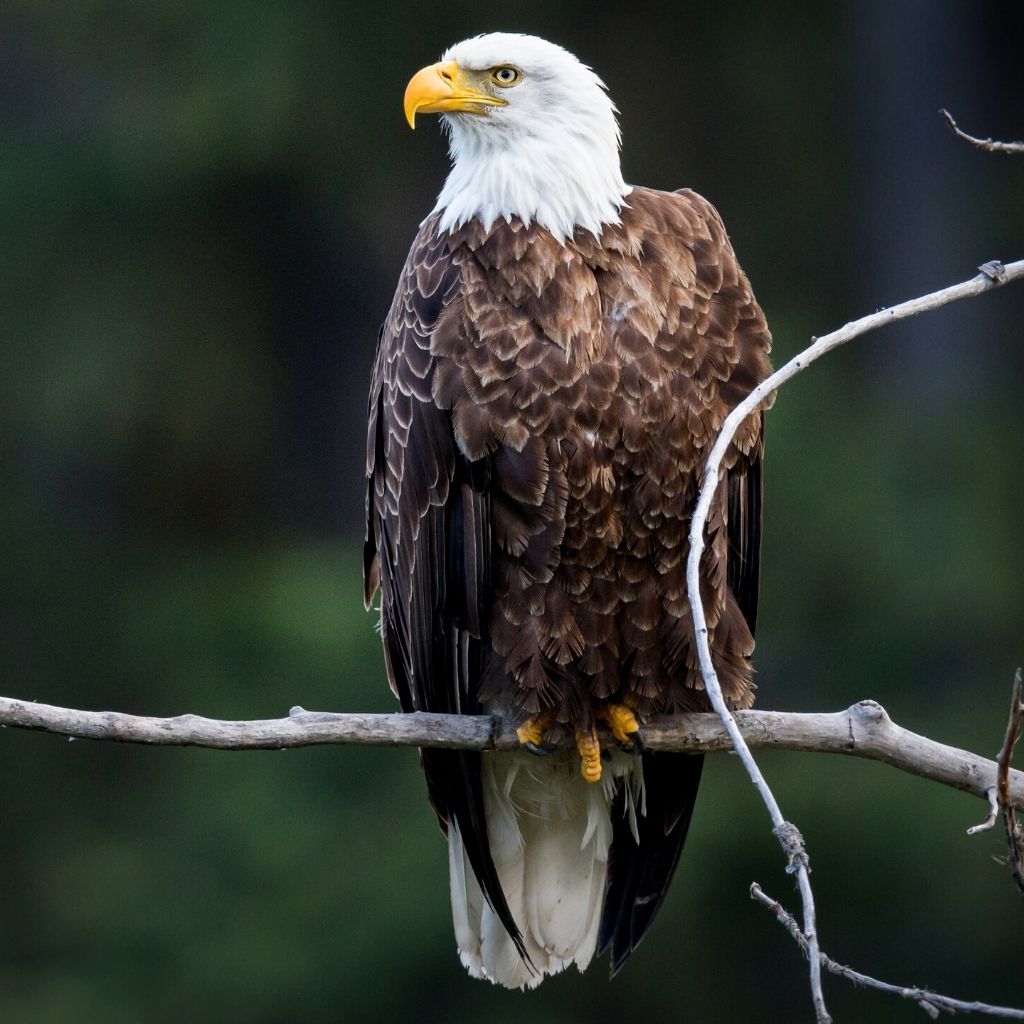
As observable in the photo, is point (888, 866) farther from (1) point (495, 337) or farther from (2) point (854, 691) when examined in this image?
(1) point (495, 337)

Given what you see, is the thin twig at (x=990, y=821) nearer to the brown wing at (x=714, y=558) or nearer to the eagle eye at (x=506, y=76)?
the brown wing at (x=714, y=558)

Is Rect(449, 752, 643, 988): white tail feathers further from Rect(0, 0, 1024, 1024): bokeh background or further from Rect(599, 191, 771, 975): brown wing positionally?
Rect(0, 0, 1024, 1024): bokeh background

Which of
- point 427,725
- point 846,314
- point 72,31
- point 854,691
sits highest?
point 72,31

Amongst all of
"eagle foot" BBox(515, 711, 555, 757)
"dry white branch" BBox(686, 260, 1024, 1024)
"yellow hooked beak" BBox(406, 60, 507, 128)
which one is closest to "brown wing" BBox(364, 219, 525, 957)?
"eagle foot" BBox(515, 711, 555, 757)

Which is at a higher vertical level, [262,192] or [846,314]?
[262,192]

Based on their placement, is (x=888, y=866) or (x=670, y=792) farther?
(x=888, y=866)

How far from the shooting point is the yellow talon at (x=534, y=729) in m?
3.97

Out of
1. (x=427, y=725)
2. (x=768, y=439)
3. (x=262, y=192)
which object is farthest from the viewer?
(x=262, y=192)

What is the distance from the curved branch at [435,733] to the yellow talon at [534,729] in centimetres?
10

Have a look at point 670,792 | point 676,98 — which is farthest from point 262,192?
point 670,792

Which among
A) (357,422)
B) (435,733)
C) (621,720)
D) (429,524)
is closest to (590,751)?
(621,720)

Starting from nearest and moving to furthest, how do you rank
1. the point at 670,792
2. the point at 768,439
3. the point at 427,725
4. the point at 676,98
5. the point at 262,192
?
the point at 427,725
the point at 670,792
the point at 768,439
the point at 262,192
the point at 676,98

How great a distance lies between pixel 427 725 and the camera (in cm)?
372

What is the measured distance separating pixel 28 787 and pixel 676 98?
453 cm
